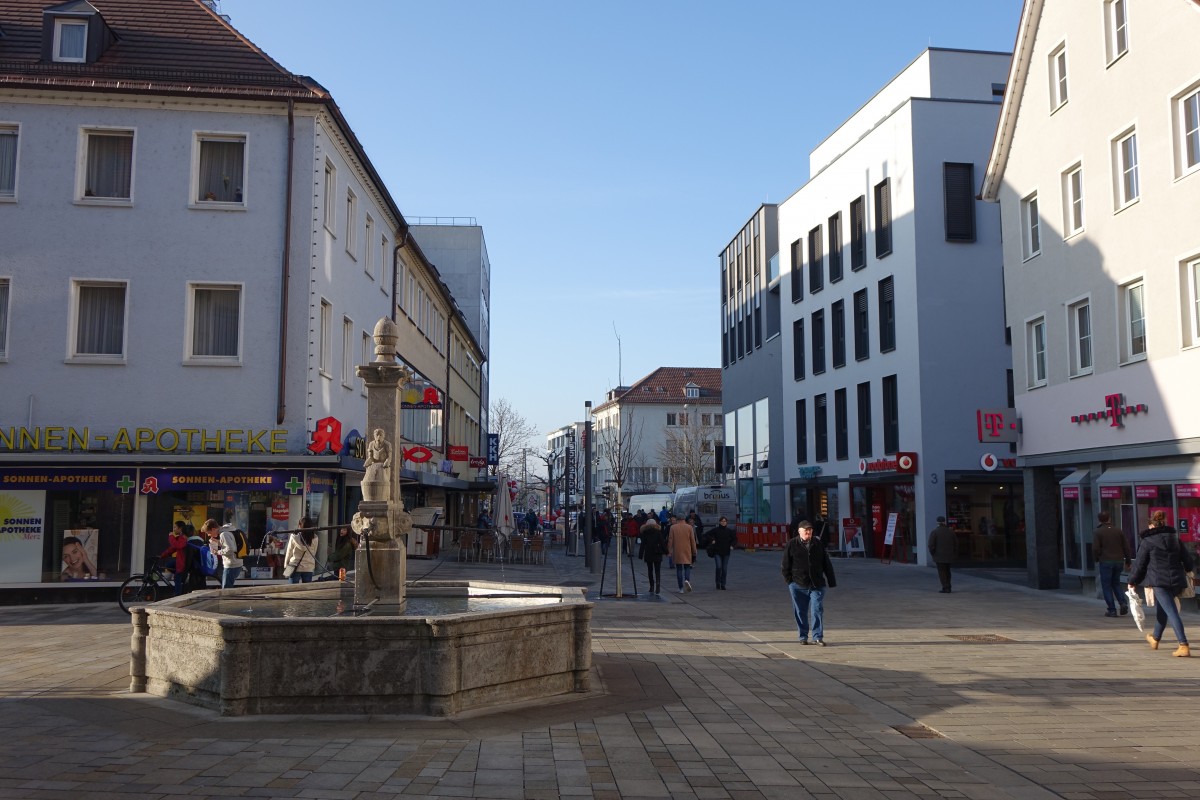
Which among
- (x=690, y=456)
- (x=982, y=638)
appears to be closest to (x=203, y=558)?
(x=982, y=638)

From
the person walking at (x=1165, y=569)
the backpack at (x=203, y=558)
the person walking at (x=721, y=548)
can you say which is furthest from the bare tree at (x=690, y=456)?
the person walking at (x=1165, y=569)

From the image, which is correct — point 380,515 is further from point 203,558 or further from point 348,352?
point 348,352

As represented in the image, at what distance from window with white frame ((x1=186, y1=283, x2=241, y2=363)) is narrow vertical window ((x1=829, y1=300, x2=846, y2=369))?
85.7ft

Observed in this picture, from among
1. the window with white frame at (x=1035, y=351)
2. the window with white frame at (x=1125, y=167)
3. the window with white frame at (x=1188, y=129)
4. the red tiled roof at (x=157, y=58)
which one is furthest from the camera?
the window with white frame at (x=1035, y=351)

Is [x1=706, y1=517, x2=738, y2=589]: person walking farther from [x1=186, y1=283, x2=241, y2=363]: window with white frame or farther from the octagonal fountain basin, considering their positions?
the octagonal fountain basin

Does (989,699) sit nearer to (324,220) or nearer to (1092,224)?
(1092,224)

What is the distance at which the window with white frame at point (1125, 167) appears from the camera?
2039cm

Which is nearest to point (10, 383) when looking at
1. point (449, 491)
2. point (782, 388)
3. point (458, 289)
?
point (449, 491)

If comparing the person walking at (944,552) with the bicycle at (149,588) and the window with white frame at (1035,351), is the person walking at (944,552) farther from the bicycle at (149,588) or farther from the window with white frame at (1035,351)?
the bicycle at (149,588)

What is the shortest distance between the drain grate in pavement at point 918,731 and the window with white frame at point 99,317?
17.9 meters

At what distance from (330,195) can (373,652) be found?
54.8ft

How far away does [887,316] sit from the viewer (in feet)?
125

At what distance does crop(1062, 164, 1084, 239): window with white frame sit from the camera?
2253 centimetres

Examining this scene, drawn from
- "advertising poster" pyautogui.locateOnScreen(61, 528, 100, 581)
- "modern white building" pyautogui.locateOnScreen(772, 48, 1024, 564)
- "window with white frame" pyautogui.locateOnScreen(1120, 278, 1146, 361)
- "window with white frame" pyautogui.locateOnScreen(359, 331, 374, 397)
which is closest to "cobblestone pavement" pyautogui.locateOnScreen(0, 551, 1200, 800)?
"advertising poster" pyautogui.locateOnScreen(61, 528, 100, 581)
